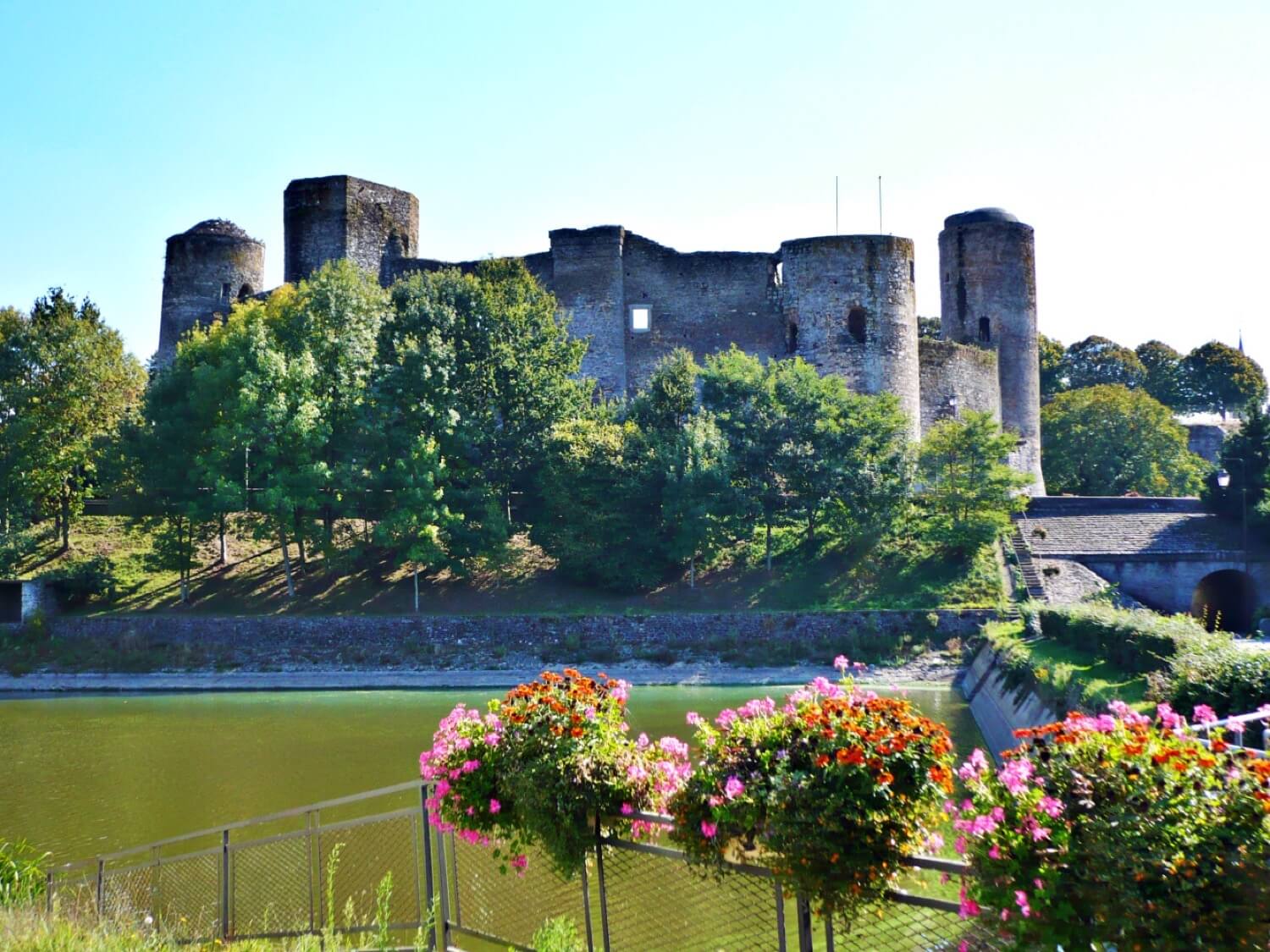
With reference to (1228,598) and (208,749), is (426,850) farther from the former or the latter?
(1228,598)

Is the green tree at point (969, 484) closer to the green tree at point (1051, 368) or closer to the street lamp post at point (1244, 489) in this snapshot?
the street lamp post at point (1244, 489)

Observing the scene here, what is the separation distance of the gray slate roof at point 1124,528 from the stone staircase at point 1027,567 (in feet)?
0.87

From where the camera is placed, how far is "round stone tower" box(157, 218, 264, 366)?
39.0 meters

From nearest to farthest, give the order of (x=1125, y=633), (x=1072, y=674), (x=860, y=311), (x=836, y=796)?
(x=836, y=796) < (x=1072, y=674) < (x=1125, y=633) < (x=860, y=311)

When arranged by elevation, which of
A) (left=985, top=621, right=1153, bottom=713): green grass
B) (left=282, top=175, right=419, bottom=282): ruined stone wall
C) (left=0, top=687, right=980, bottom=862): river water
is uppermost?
(left=282, top=175, right=419, bottom=282): ruined stone wall

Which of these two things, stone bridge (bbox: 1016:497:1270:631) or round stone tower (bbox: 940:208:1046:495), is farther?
round stone tower (bbox: 940:208:1046:495)

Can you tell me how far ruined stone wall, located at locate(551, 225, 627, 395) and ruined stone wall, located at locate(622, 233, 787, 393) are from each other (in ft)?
1.39

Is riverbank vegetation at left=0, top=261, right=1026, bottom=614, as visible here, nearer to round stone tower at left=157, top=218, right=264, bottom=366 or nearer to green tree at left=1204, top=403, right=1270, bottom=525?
green tree at left=1204, top=403, right=1270, bottom=525

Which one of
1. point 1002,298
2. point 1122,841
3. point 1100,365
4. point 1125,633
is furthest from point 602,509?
point 1100,365

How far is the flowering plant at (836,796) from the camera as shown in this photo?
494cm

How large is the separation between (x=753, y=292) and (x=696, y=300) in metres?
1.74

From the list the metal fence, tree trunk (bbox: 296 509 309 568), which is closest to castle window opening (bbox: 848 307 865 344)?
tree trunk (bbox: 296 509 309 568)

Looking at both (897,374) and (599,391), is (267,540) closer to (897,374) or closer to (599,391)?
(599,391)

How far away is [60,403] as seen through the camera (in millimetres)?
31219
